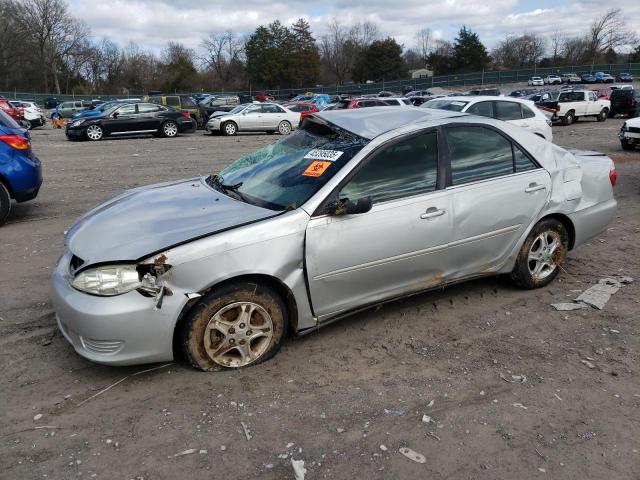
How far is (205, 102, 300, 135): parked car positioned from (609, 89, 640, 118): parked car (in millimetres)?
17207

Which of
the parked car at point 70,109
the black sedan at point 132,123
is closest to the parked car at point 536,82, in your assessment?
the parked car at point 70,109

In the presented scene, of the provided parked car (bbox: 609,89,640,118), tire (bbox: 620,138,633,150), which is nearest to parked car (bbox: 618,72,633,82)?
parked car (bbox: 609,89,640,118)

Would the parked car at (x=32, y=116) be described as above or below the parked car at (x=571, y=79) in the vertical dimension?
below

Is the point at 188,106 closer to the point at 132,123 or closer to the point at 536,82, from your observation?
the point at 132,123

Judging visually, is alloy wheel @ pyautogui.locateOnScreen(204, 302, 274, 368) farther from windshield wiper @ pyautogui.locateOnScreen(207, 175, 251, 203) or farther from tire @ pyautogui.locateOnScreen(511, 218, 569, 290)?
tire @ pyautogui.locateOnScreen(511, 218, 569, 290)

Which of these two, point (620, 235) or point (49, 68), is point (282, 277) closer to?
point (620, 235)

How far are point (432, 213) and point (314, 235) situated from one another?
1.01 meters

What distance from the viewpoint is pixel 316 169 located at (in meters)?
3.93

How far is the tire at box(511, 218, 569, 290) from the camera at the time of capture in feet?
15.6

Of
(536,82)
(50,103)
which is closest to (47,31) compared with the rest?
(50,103)

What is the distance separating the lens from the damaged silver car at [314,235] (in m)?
3.29

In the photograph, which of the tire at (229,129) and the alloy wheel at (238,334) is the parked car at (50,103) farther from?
the alloy wheel at (238,334)

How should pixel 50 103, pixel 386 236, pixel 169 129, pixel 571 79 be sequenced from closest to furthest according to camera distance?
pixel 386 236 → pixel 169 129 → pixel 50 103 → pixel 571 79

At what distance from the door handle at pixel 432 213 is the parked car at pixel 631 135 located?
1318 cm
